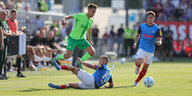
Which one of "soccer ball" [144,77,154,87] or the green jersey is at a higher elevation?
the green jersey

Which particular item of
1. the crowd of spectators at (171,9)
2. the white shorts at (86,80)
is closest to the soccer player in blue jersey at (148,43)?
the white shorts at (86,80)

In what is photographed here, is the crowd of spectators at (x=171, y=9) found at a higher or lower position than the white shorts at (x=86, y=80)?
higher

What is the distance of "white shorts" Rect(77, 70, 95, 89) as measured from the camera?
12.3 m

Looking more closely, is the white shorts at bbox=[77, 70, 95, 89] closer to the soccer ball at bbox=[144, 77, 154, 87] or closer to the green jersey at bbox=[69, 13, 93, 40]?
the soccer ball at bbox=[144, 77, 154, 87]

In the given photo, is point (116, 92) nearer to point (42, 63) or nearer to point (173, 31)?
point (42, 63)

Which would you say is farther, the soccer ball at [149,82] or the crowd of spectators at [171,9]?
the crowd of spectators at [171,9]

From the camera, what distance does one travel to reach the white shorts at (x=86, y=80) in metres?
12.3

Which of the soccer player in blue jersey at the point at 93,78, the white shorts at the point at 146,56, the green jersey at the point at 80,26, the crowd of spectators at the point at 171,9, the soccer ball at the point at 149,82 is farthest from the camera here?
the crowd of spectators at the point at 171,9

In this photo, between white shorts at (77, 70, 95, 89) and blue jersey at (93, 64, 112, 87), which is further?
blue jersey at (93, 64, 112, 87)

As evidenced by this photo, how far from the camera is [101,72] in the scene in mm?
12609

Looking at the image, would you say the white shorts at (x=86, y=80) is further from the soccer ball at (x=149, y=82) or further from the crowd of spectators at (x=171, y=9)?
the crowd of spectators at (x=171, y=9)

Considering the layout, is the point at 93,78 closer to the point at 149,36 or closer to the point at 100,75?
the point at 100,75

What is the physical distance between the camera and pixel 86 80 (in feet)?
40.7

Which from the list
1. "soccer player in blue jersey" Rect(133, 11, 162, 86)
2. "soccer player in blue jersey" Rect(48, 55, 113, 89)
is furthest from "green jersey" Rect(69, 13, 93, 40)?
"soccer player in blue jersey" Rect(48, 55, 113, 89)
